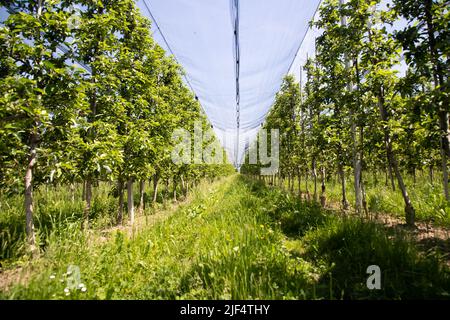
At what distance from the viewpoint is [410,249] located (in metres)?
3.00

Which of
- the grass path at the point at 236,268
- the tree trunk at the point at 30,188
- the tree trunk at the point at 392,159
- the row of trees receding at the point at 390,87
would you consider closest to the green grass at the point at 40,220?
the tree trunk at the point at 30,188

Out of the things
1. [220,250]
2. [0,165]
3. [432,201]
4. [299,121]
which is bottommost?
[220,250]

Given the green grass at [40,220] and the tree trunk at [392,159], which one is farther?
the tree trunk at [392,159]

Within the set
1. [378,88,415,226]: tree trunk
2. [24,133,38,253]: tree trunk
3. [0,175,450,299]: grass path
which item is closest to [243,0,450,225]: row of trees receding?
[378,88,415,226]: tree trunk

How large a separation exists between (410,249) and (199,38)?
8.79 metres

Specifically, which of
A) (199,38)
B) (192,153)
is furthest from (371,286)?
(192,153)

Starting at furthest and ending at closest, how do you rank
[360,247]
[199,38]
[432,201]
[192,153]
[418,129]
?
[192,153]
[199,38]
[432,201]
[418,129]
[360,247]

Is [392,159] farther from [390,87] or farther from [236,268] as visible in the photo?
[236,268]

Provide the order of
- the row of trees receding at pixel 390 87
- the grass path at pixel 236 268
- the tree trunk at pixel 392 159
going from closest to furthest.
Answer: the grass path at pixel 236 268, the row of trees receding at pixel 390 87, the tree trunk at pixel 392 159

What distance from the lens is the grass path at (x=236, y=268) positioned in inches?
93.1

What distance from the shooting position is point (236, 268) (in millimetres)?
2588

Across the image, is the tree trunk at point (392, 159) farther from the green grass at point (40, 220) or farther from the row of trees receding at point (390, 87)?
the green grass at point (40, 220)

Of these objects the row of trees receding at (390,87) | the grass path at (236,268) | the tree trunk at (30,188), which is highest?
the row of trees receding at (390,87)
